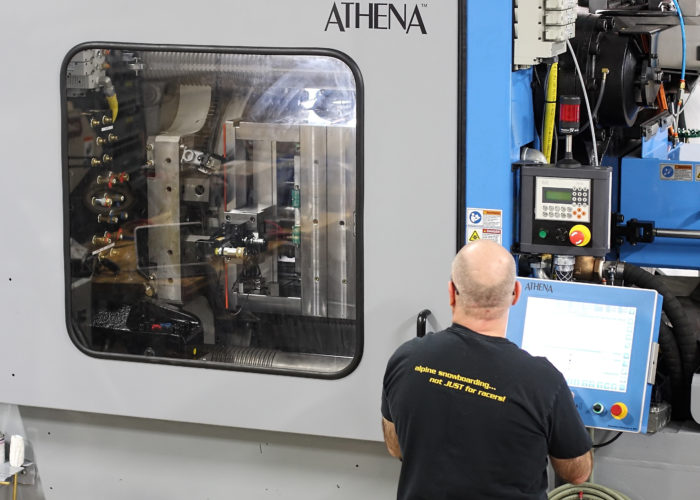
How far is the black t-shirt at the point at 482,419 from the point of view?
74.9 inches

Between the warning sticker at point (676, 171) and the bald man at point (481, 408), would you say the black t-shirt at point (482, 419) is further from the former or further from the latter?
the warning sticker at point (676, 171)

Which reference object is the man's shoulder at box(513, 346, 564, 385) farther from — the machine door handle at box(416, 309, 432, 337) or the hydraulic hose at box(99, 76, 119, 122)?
the hydraulic hose at box(99, 76, 119, 122)

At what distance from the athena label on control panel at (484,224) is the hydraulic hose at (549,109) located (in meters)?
0.33

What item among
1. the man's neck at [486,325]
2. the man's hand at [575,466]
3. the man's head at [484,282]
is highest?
the man's head at [484,282]

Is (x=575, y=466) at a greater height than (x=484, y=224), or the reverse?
(x=484, y=224)

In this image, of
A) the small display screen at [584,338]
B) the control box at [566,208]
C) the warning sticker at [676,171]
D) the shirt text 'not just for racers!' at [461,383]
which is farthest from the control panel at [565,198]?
the warning sticker at [676,171]

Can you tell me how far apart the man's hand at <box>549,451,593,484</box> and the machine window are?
0.75 metres

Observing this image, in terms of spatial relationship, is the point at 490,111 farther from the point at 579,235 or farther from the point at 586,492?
the point at 586,492

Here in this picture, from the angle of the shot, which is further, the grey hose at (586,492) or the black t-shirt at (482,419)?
the grey hose at (586,492)

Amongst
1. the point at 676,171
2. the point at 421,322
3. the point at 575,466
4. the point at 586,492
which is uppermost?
the point at 676,171

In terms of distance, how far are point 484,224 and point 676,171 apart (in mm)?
1033

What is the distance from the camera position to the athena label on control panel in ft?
7.97

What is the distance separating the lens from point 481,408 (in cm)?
191

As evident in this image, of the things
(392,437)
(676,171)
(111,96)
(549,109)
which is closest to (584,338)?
(392,437)
